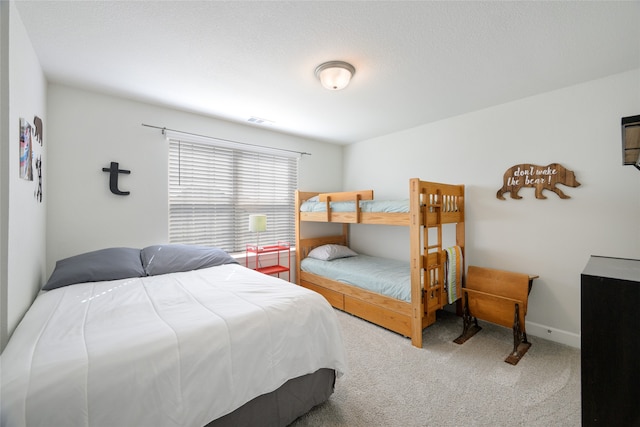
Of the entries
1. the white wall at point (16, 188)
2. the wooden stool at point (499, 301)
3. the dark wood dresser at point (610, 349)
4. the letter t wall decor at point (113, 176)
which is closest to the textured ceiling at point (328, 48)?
the white wall at point (16, 188)

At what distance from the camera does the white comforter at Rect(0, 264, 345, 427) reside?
0.94 meters

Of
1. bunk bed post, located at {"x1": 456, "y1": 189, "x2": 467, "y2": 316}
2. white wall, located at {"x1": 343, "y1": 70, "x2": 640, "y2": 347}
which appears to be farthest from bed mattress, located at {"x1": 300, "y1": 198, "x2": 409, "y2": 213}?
white wall, located at {"x1": 343, "y1": 70, "x2": 640, "y2": 347}

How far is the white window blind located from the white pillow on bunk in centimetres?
52

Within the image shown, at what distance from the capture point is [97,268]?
2164 mm

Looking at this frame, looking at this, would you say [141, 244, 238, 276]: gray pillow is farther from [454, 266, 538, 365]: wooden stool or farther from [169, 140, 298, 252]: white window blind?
[454, 266, 538, 365]: wooden stool

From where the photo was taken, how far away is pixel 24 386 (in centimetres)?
90

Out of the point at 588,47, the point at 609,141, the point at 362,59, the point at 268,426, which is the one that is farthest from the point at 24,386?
the point at 609,141

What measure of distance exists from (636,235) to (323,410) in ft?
9.29

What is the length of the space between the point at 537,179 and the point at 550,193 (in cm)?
17

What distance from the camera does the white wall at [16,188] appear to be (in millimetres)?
1328

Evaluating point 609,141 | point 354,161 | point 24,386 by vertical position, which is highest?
point 354,161

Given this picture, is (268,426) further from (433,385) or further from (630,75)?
(630,75)

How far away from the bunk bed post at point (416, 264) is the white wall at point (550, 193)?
1051 mm

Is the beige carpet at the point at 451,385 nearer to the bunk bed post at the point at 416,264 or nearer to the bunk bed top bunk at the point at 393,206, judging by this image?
the bunk bed post at the point at 416,264
